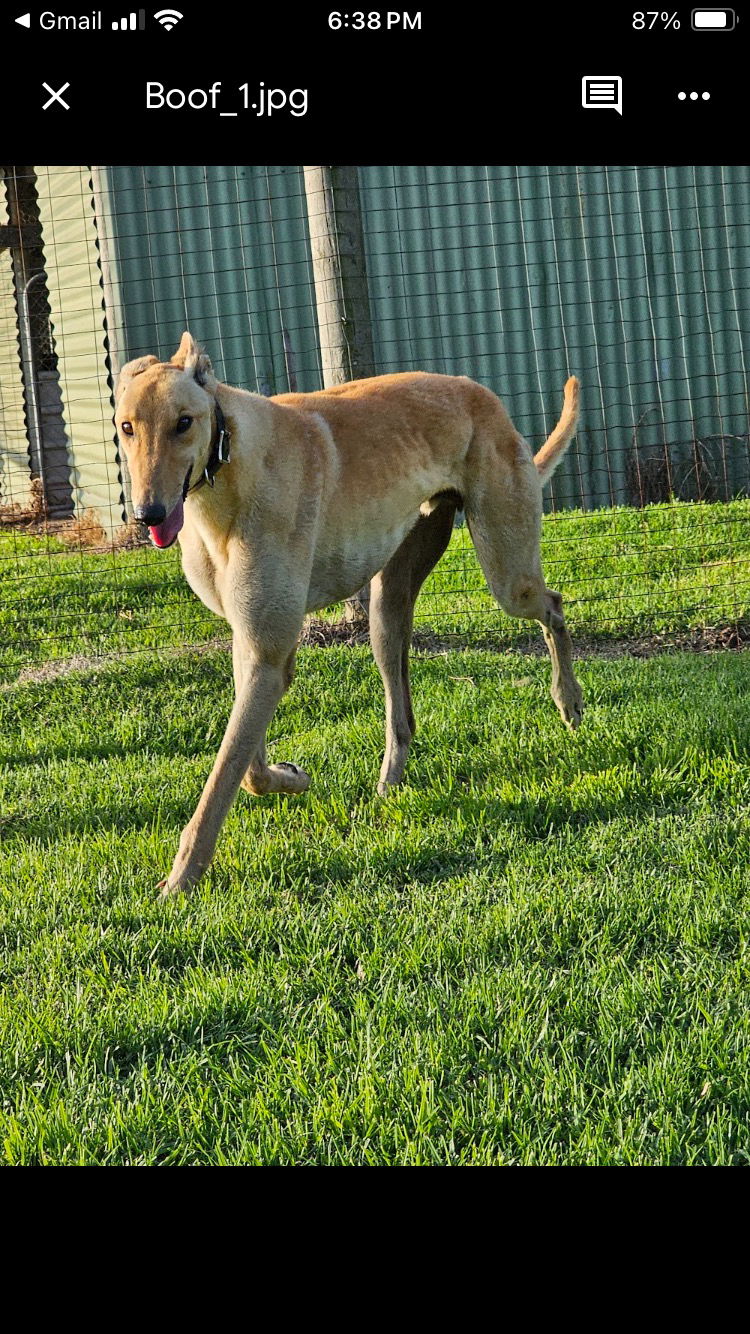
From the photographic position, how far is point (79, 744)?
Result: 546cm

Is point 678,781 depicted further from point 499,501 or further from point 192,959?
point 192,959

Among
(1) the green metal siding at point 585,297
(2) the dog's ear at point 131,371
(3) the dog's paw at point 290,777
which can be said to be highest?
(1) the green metal siding at point 585,297

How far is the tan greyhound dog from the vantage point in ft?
11.3

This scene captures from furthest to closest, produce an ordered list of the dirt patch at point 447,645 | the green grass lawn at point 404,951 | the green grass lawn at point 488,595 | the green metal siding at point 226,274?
the green metal siding at point 226,274, the green grass lawn at point 488,595, the dirt patch at point 447,645, the green grass lawn at point 404,951

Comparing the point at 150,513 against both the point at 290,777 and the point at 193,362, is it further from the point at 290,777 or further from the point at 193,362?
the point at 290,777

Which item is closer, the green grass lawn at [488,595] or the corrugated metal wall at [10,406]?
the green grass lawn at [488,595]

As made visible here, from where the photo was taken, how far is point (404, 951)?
10.0ft

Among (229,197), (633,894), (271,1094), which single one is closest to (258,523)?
(633,894)
